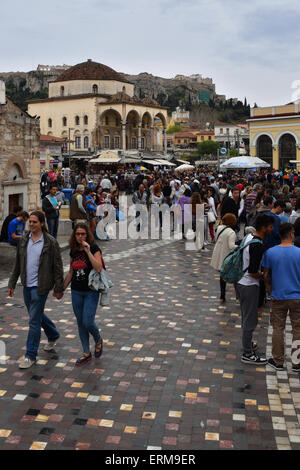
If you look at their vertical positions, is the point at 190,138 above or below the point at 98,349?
above

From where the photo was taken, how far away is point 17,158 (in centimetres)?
1340

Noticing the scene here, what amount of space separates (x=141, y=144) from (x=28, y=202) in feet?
186

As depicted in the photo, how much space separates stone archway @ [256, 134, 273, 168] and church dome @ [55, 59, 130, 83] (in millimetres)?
33567

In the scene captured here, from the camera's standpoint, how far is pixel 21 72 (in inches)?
6452

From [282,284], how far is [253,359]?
0.99 metres

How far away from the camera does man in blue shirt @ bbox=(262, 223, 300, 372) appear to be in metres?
5.56

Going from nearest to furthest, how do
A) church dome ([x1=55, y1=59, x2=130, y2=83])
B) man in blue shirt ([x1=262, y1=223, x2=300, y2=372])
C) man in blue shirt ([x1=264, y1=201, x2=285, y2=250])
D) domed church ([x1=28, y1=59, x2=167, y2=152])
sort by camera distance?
man in blue shirt ([x1=262, y1=223, x2=300, y2=372]) < man in blue shirt ([x1=264, y1=201, x2=285, y2=250]) < domed church ([x1=28, y1=59, x2=167, y2=152]) < church dome ([x1=55, y1=59, x2=130, y2=83])

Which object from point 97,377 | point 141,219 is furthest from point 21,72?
point 97,377

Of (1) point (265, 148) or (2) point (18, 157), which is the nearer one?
(2) point (18, 157)

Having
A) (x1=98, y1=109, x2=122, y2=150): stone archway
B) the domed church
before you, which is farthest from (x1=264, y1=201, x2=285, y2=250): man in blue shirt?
(x1=98, y1=109, x2=122, y2=150): stone archway

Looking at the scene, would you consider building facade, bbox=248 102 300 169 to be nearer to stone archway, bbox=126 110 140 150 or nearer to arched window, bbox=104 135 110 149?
arched window, bbox=104 135 110 149

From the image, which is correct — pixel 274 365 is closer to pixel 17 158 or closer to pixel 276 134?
pixel 17 158

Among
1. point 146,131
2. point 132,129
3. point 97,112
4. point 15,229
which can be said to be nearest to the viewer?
point 15,229

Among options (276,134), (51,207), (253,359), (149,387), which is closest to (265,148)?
(276,134)
